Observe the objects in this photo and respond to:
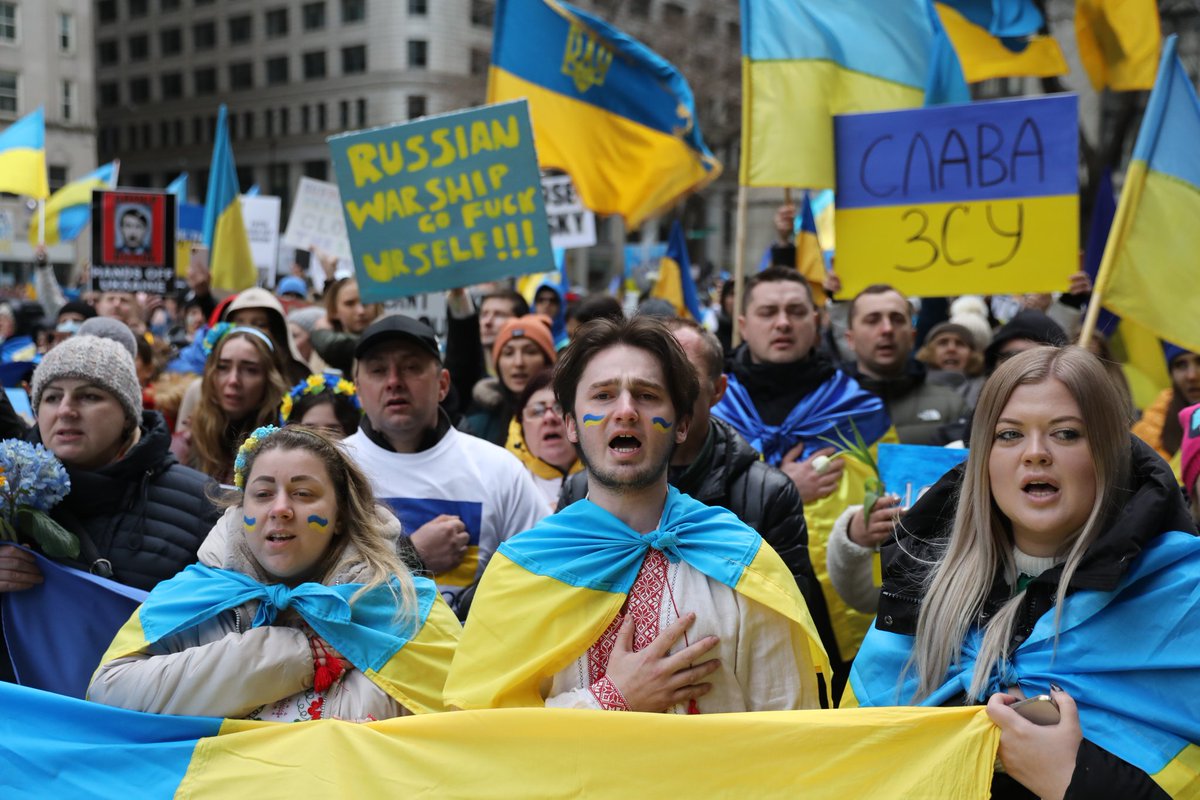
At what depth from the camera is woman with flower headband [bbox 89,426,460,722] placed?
2900 mm

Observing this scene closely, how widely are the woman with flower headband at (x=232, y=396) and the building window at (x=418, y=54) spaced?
59.6m

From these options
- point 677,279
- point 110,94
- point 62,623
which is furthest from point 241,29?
point 62,623

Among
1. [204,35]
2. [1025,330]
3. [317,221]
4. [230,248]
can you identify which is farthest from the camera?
[204,35]

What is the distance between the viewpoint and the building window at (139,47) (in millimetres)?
77125

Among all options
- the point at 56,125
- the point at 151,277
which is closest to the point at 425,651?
the point at 151,277

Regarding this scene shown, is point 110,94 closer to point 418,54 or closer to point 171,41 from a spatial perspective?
point 171,41

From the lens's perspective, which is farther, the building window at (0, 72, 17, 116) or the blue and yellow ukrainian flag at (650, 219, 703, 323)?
the building window at (0, 72, 17, 116)

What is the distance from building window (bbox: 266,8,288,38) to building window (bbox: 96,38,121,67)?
15251 mm

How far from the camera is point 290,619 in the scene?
10.2 ft

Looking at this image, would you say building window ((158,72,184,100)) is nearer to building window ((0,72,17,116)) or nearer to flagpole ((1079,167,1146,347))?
building window ((0,72,17,116))

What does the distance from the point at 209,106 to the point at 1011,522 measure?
77.0 meters

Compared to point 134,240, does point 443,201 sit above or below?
below

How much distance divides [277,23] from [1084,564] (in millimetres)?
73519

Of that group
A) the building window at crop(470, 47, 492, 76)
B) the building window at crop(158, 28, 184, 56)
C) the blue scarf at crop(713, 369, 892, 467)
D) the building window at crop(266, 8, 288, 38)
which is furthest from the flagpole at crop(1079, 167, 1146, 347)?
the building window at crop(158, 28, 184, 56)
